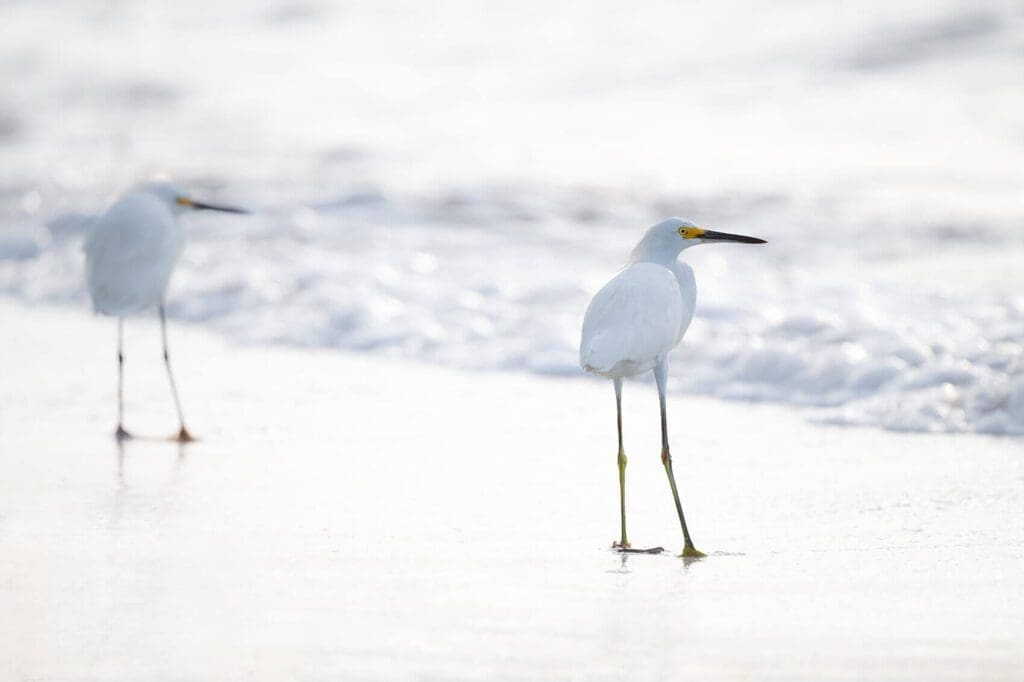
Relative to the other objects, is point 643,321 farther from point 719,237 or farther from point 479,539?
point 479,539

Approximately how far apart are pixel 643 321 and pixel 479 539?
0.84m

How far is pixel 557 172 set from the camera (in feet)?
45.4

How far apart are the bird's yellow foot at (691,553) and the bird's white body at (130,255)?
139 inches

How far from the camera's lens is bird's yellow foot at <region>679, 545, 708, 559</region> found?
165 inches

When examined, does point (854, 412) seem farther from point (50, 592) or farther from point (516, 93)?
point (516, 93)

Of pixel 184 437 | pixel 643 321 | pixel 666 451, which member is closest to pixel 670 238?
pixel 643 321

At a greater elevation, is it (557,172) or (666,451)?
(557,172)

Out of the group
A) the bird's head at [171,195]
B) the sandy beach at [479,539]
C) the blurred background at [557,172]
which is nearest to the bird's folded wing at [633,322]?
the sandy beach at [479,539]

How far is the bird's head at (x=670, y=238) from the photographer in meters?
4.83

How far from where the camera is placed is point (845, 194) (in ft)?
38.4

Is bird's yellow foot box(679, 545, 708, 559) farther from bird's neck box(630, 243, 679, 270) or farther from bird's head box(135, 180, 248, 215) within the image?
bird's head box(135, 180, 248, 215)

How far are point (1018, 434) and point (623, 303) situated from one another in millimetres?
2277

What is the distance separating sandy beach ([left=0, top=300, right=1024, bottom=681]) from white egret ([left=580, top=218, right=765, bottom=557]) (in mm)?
449

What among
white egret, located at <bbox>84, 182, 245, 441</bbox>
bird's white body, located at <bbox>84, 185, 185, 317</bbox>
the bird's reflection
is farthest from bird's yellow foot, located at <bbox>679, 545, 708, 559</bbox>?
bird's white body, located at <bbox>84, 185, 185, 317</bbox>
